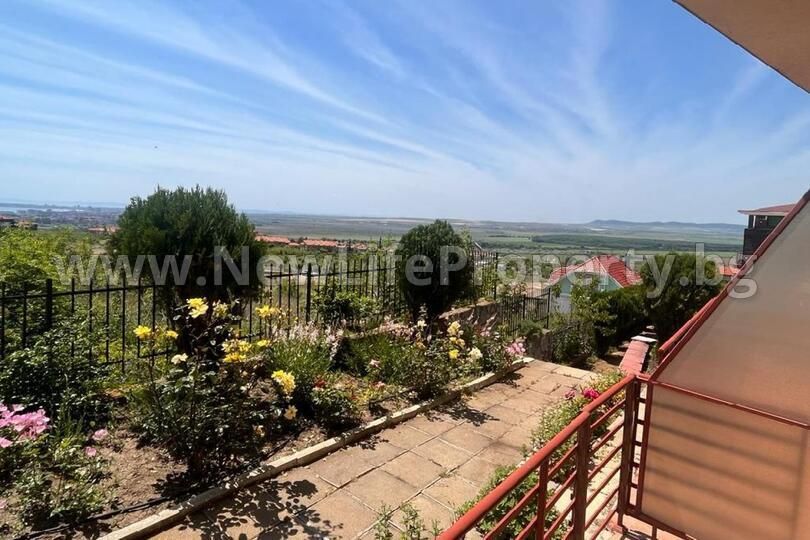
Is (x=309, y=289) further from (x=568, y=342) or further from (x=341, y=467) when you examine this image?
(x=568, y=342)

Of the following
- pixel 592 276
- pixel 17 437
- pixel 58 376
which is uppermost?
pixel 592 276

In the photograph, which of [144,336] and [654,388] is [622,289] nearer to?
[654,388]

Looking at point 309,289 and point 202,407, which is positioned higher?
point 309,289

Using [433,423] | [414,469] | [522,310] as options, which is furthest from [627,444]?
[522,310]

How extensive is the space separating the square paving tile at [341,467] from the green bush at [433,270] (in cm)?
317

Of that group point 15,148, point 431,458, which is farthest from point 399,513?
point 15,148

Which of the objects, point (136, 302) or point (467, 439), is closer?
point (467, 439)

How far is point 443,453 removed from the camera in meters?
3.98

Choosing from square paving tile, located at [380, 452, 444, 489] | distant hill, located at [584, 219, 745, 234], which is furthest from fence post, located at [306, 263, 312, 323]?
distant hill, located at [584, 219, 745, 234]

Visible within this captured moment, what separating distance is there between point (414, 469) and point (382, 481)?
35cm

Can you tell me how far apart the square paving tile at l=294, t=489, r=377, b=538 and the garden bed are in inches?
29.0

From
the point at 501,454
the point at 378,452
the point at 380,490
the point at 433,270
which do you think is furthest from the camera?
the point at 433,270

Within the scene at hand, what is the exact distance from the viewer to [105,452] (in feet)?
10.9

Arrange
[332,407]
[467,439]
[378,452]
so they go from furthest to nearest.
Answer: [467,439]
[332,407]
[378,452]
